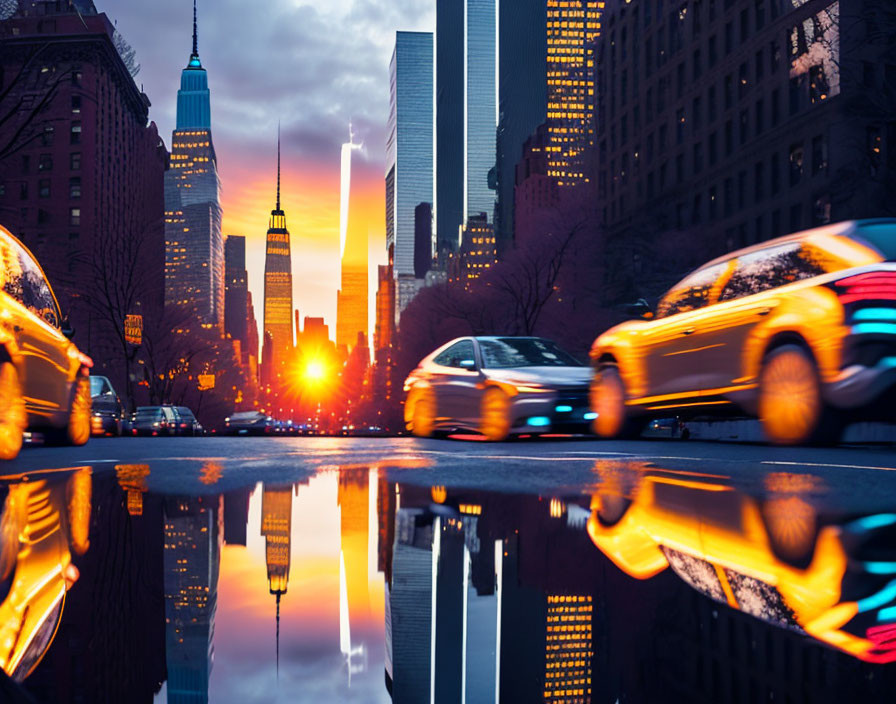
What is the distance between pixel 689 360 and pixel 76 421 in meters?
7.70

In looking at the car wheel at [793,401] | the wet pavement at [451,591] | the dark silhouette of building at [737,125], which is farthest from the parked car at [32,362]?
the dark silhouette of building at [737,125]

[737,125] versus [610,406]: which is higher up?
[737,125]

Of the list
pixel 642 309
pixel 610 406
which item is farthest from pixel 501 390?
pixel 642 309

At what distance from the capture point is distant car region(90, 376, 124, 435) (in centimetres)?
2655

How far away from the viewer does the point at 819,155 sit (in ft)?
170

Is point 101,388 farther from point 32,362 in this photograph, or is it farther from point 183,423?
point 32,362

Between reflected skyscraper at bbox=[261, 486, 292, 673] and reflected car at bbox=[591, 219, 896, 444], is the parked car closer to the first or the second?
reflected skyscraper at bbox=[261, 486, 292, 673]

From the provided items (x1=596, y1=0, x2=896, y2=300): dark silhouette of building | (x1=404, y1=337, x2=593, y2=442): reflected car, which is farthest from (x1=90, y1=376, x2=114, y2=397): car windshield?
(x1=596, y1=0, x2=896, y2=300): dark silhouette of building

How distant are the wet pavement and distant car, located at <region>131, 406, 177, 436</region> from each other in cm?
2662

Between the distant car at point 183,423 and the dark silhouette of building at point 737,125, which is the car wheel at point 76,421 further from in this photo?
the dark silhouette of building at point 737,125

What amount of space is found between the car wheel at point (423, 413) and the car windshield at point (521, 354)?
140cm

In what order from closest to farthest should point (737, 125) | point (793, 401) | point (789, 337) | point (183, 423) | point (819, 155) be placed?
point (793, 401) → point (789, 337) → point (183, 423) → point (819, 155) → point (737, 125)

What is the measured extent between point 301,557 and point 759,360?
6.86 m

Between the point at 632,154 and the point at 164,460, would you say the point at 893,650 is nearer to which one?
the point at 164,460
